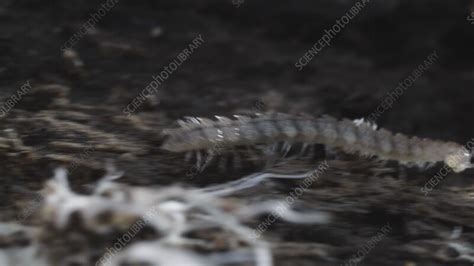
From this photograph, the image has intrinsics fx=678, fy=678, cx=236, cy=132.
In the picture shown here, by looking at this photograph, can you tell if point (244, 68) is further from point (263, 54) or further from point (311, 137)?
point (311, 137)

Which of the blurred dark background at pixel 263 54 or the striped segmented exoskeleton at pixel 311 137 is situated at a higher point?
the blurred dark background at pixel 263 54

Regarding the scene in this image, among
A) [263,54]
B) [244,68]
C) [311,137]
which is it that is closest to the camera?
[311,137]

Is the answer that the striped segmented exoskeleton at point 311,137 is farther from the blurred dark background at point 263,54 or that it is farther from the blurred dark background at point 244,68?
the blurred dark background at point 263,54

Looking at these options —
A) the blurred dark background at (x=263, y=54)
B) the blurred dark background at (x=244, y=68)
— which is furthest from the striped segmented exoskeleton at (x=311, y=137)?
the blurred dark background at (x=263, y=54)

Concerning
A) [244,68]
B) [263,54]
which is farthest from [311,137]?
[263,54]

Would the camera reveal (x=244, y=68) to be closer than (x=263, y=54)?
Yes

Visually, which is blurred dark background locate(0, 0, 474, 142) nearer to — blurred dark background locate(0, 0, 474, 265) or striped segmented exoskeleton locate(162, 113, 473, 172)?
blurred dark background locate(0, 0, 474, 265)

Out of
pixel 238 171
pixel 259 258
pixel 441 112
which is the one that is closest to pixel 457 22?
pixel 441 112

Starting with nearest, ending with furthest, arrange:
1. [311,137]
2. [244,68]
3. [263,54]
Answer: [311,137], [244,68], [263,54]
